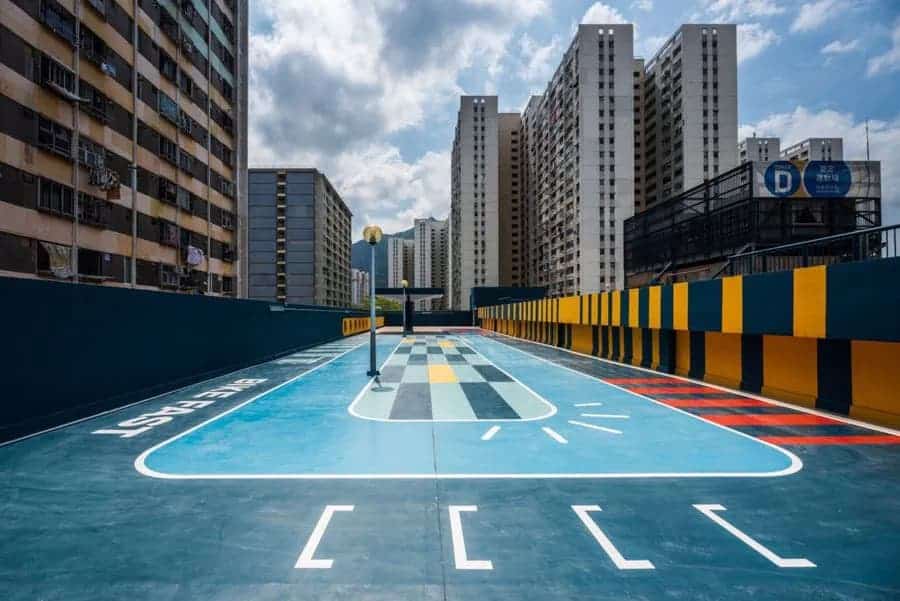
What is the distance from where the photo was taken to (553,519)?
196 inches

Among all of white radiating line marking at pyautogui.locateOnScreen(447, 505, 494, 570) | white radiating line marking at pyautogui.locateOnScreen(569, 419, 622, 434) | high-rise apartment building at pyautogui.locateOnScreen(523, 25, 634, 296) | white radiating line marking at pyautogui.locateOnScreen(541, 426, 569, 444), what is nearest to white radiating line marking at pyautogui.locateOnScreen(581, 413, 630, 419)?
white radiating line marking at pyautogui.locateOnScreen(569, 419, 622, 434)

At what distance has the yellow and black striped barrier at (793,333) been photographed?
8.54 m

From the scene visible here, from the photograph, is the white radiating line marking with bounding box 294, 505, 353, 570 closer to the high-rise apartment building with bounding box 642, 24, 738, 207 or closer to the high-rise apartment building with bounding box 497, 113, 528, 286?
the high-rise apartment building with bounding box 642, 24, 738, 207

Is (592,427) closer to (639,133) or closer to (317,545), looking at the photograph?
(317,545)

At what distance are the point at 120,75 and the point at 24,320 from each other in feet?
112

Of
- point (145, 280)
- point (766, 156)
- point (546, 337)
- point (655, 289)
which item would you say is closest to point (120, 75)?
point (145, 280)

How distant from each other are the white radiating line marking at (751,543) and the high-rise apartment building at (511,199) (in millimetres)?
133911

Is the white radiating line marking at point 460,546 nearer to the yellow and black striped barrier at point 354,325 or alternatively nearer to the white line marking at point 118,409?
the white line marking at point 118,409

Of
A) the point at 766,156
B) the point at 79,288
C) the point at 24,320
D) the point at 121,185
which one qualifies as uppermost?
the point at 766,156

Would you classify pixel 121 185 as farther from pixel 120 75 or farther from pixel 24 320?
pixel 24 320

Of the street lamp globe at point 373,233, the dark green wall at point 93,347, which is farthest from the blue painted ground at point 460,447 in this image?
the street lamp globe at point 373,233

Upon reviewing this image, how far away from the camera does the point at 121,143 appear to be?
3294 centimetres

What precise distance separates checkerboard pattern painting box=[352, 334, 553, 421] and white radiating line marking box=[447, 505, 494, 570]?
4441 mm

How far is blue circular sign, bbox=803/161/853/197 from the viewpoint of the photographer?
26.4 m
